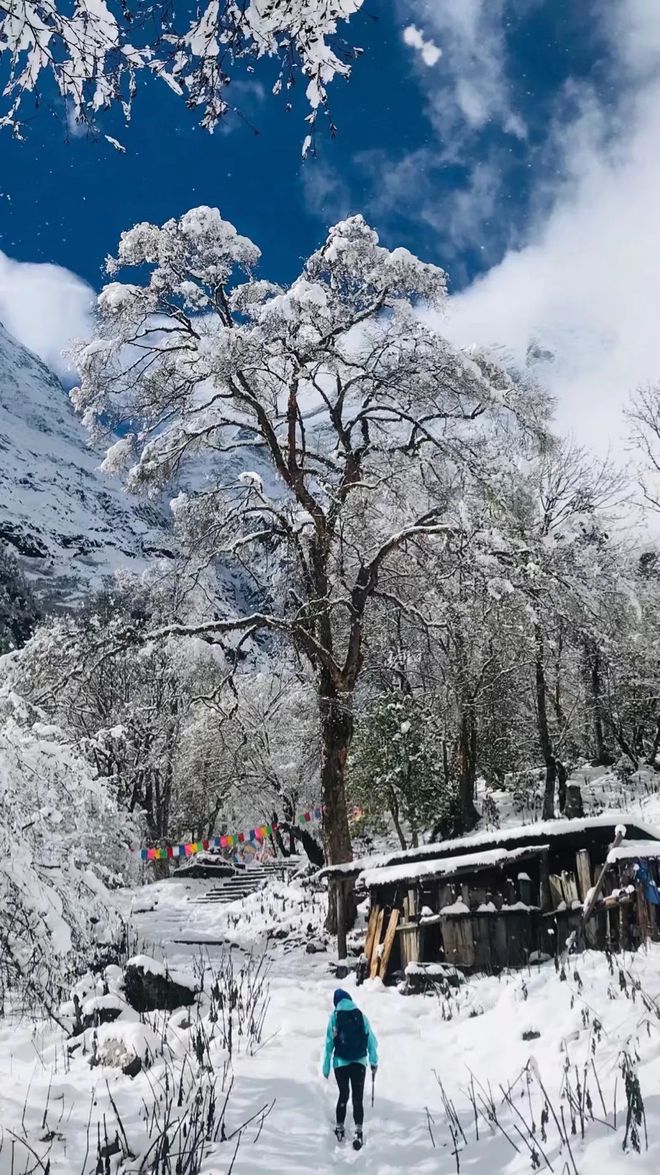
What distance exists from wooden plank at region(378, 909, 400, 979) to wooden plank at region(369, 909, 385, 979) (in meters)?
0.16

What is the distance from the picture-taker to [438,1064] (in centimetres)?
705

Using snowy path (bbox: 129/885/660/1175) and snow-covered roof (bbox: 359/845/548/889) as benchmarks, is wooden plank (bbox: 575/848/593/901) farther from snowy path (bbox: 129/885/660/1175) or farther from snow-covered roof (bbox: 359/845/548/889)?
snowy path (bbox: 129/885/660/1175)

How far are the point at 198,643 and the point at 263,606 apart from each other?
2.76 metres

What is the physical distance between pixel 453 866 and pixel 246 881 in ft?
65.6

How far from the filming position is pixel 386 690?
72.0ft

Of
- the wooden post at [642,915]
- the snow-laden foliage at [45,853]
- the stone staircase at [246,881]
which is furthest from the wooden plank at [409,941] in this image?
the stone staircase at [246,881]

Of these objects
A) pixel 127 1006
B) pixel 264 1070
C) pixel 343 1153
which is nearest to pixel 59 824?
pixel 127 1006

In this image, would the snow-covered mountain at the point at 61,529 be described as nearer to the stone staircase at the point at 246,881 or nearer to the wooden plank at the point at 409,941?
the stone staircase at the point at 246,881

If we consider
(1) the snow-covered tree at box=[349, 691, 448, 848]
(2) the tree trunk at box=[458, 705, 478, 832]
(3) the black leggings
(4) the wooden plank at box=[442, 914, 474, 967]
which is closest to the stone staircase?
(1) the snow-covered tree at box=[349, 691, 448, 848]

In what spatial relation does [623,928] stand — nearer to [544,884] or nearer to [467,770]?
[544,884]

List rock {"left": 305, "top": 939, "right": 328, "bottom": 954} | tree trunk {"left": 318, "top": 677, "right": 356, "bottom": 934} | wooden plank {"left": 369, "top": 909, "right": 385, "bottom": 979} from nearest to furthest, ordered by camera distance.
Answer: wooden plank {"left": 369, "top": 909, "right": 385, "bottom": 979} → tree trunk {"left": 318, "top": 677, "right": 356, "bottom": 934} → rock {"left": 305, "top": 939, "right": 328, "bottom": 954}

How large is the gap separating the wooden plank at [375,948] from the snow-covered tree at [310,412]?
6.92 ft

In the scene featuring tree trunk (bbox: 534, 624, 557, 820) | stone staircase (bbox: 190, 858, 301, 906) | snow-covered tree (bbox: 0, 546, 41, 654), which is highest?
snow-covered tree (bbox: 0, 546, 41, 654)

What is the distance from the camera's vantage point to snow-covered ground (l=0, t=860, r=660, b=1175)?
185 inches
